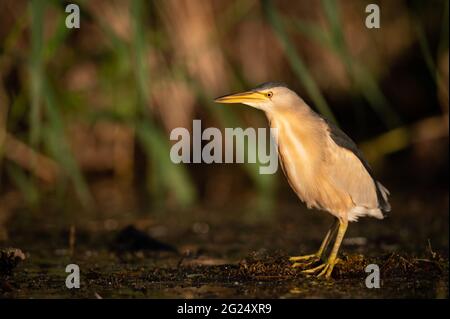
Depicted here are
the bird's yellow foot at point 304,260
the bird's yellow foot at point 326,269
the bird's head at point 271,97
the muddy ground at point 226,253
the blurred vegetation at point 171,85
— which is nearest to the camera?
the muddy ground at point 226,253

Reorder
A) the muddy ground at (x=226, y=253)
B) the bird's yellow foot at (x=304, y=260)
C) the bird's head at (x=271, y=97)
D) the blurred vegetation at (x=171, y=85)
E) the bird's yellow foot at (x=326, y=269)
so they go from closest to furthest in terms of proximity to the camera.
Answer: the muddy ground at (x=226, y=253) → the bird's yellow foot at (x=326, y=269) → the bird's yellow foot at (x=304, y=260) → the bird's head at (x=271, y=97) → the blurred vegetation at (x=171, y=85)

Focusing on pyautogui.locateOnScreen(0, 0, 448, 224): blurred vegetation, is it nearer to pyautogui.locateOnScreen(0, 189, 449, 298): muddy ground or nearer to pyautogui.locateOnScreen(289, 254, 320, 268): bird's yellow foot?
pyautogui.locateOnScreen(0, 189, 449, 298): muddy ground

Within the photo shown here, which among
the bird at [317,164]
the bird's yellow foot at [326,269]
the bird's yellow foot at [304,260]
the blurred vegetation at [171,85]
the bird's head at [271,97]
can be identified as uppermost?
the blurred vegetation at [171,85]

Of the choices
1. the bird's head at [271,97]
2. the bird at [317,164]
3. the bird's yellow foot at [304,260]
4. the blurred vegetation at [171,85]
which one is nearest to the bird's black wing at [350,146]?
the bird at [317,164]

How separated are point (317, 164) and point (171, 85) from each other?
3.97 meters

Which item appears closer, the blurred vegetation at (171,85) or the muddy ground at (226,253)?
the muddy ground at (226,253)

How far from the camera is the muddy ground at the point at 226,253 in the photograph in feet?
13.0

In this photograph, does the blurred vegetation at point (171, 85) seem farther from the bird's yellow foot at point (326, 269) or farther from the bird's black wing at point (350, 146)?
the bird's yellow foot at point (326, 269)

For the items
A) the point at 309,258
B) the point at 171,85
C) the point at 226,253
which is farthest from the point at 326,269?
the point at 171,85

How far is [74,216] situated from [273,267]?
3044 mm

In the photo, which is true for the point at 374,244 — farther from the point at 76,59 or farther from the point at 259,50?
the point at 259,50

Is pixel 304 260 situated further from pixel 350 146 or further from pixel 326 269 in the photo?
pixel 350 146

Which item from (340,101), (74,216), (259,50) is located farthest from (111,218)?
(340,101)

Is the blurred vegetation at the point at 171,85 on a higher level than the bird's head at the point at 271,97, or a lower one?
higher
